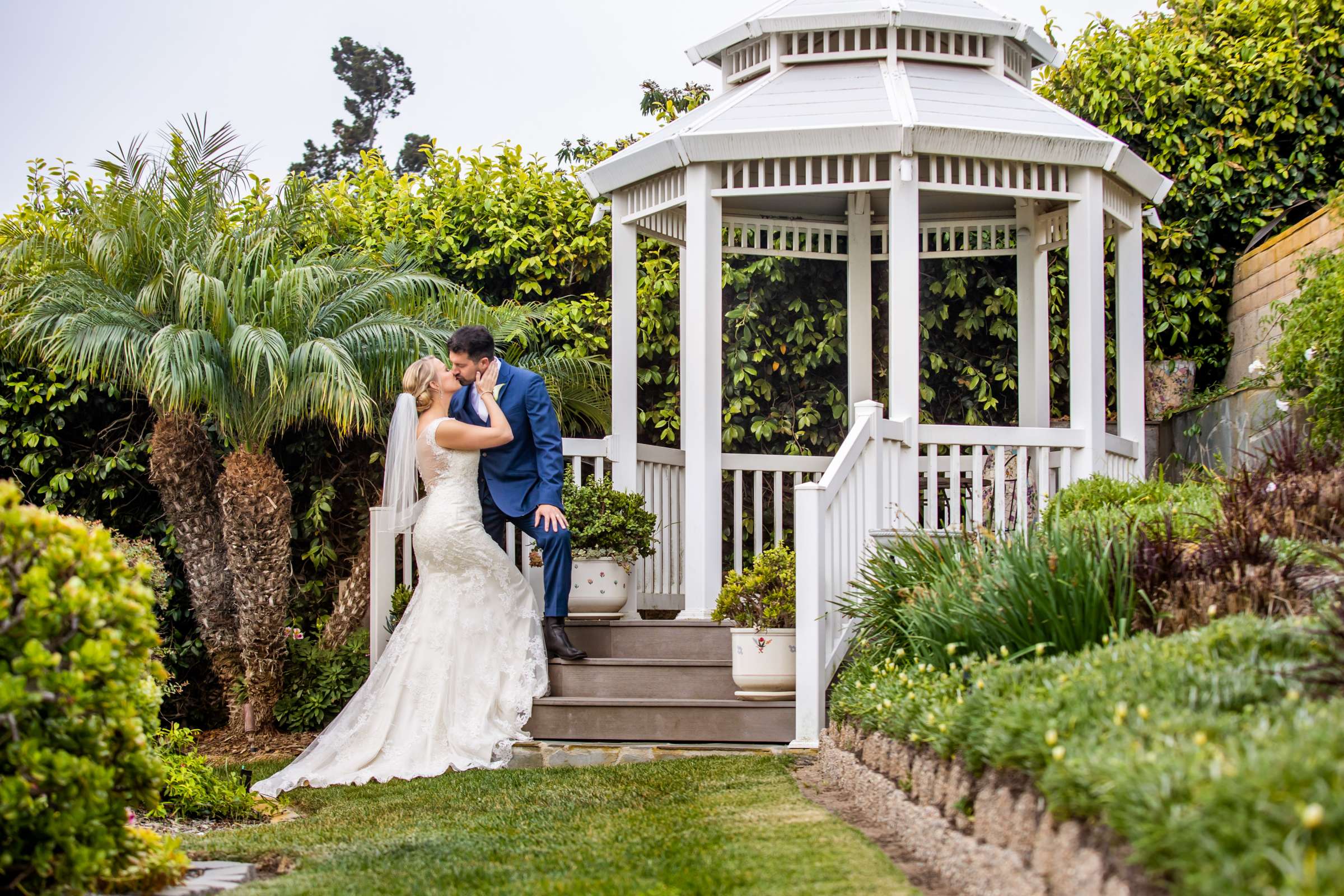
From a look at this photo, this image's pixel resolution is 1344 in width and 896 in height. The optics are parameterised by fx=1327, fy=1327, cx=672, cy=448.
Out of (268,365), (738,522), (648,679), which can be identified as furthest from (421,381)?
(738,522)

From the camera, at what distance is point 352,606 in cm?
937

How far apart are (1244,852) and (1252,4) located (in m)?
10.1

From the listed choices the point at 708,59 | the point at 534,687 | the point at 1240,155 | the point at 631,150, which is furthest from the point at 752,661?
the point at 1240,155

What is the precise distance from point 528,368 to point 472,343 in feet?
8.65

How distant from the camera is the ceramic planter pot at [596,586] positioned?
795cm

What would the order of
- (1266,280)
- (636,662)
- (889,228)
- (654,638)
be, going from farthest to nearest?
(1266,280)
(889,228)
(654,638)
(636,662)

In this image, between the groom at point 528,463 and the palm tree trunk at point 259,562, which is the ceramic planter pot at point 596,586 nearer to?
the groom at point 528,463

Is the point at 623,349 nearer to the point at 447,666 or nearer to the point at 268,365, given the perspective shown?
the point at 268,365

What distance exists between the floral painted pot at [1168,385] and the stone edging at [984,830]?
6167 mm

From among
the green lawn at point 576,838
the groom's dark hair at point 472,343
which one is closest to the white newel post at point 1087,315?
the green lawn at point 576,838

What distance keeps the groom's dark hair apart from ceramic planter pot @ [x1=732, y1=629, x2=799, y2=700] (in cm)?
215

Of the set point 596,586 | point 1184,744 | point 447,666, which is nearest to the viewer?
point 1184,744

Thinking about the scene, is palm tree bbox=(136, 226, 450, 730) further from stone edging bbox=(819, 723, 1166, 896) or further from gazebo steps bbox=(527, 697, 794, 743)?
stone edging bbox=(819, 723, 1166, 896)

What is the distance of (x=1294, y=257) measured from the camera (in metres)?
9.22
